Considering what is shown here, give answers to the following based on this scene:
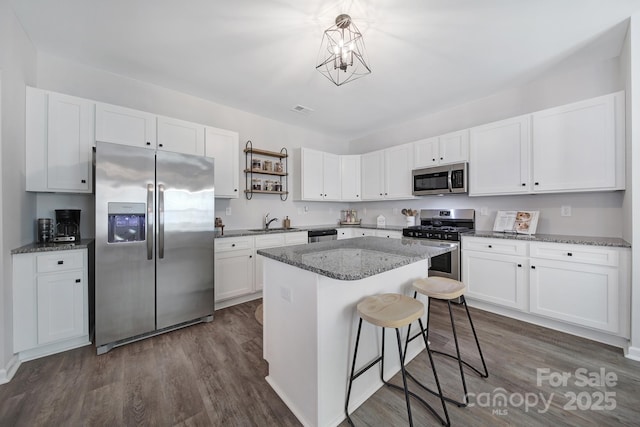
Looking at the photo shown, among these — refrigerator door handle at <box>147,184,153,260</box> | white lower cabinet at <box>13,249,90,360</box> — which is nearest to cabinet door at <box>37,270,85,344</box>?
white lower cabinet at <box>13,249,90,360</box>

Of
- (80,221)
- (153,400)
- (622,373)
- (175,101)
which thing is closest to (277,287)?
(153,400)

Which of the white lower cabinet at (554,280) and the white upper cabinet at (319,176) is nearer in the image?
the white lower cabinet at (554,280)

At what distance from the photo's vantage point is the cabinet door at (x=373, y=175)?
4434 millimetres

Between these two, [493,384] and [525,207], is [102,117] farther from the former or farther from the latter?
[525,207]

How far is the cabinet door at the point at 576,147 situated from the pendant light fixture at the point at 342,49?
83.7 inches

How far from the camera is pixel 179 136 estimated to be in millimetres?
2920

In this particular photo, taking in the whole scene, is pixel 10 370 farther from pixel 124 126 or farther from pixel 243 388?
pixel 124 126

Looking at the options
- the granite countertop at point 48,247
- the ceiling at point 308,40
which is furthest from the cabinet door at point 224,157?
the granite countertop at point 48,247

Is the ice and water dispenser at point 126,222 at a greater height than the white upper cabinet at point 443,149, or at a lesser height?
lesser

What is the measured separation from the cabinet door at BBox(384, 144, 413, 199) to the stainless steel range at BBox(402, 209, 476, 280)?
0.48 meters

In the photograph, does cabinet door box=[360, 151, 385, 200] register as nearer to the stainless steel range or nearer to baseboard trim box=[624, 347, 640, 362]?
the stainless steel range

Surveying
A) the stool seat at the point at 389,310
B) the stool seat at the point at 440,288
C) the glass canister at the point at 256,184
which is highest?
the glass canister at the point at 256,184

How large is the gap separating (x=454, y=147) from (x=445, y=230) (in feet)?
4.00

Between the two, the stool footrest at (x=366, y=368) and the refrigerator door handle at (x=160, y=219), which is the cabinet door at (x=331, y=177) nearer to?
the refrigerator door handle at (x=160, y=219)
